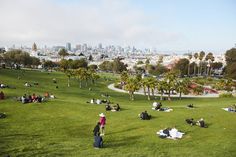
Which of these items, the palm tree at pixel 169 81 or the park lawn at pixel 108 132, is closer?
the park lawn at pixel 108 132

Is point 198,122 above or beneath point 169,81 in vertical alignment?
beneath

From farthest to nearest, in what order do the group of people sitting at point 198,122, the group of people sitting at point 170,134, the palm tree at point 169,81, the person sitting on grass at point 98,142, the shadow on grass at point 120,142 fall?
the palm tree at point 169,81 < the group of people sitting at point 198,122 < the group of people sitting at point 170,134 < the shadow on grass at point 120,142 < the person sitting on grass at point 98,142

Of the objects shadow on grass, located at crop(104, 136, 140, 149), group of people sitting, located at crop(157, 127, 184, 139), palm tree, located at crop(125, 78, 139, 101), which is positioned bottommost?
shadow on grass, located at crop(104, 136, 140, 149)

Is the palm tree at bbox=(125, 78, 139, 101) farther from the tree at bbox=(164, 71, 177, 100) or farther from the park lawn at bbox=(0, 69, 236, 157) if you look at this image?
the park lawn at bbox=(0, 69, 236, 157)

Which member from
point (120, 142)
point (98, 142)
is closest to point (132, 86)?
point (120, 142)

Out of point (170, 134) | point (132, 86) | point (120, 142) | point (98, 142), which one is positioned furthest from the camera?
point (132, 86)

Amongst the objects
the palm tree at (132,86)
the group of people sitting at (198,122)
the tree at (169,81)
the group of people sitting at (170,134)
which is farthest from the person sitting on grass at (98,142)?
the tree at (169,81)

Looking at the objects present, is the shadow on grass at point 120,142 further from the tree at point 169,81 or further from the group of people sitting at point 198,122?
the tree at point 169,81

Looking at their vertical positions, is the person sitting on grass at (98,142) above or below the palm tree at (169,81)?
below

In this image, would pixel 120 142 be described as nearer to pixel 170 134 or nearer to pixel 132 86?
pixel 170 134

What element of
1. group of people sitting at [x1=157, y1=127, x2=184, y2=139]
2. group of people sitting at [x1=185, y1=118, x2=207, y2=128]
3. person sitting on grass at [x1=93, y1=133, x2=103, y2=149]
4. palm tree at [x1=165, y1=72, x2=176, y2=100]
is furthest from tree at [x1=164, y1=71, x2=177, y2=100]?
person sitting on grass at [x1=93, y1=133, x2=103, y2=149]

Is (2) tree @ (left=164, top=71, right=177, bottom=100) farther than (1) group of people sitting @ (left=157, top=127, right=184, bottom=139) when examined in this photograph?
Yes

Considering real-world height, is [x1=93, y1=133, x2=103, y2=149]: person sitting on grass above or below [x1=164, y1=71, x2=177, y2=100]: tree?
below

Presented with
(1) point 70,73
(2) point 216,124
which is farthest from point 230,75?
(2) point 216,124
